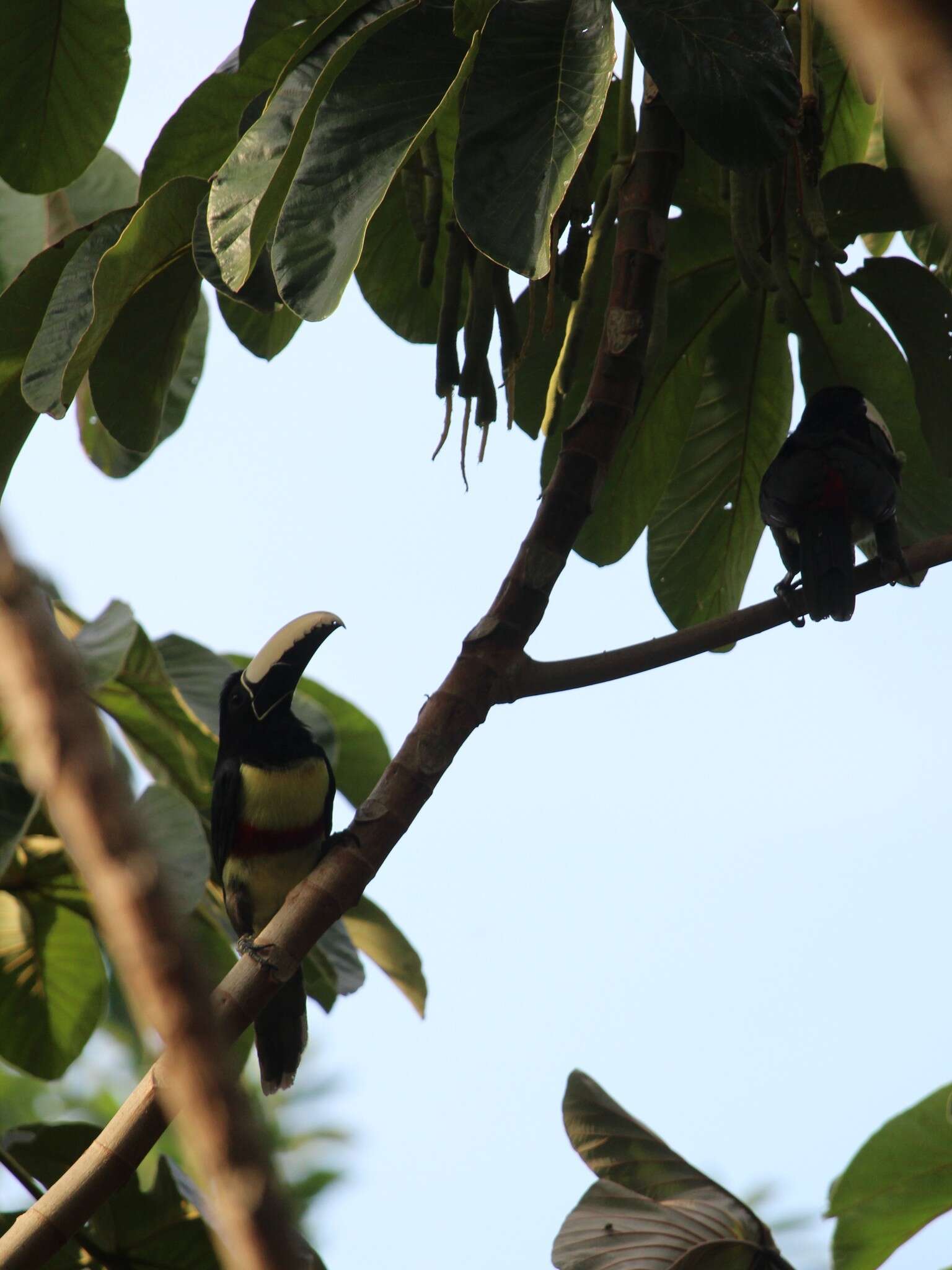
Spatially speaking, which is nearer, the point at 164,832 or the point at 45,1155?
the point at 45,1155

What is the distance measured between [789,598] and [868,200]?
2.77 feet

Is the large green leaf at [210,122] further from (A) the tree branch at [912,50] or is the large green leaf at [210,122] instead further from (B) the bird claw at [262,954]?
(A) the tree branch at [912,50]

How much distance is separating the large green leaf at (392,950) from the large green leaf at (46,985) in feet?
2.11

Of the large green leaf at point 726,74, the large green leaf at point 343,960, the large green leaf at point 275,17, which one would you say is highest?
the large green leaf at point 275,17

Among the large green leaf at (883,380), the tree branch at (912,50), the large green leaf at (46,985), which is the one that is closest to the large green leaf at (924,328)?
the large green leaf at (883,380)

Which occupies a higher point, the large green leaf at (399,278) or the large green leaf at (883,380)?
the large green leaf at (399,278)

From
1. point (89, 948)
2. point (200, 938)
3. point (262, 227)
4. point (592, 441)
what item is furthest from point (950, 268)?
point (89, 948)

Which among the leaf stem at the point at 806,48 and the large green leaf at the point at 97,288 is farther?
the leaf stem at the point at 806,48

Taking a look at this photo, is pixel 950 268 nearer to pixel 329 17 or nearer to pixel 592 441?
pixel 592 441

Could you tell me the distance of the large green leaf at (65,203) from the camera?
3469 mm

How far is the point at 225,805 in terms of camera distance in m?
3.04

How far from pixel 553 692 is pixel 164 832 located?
1119 millimetres

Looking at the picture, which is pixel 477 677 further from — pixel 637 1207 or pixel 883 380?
pixel 883 380

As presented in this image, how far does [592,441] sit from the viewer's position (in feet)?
7.37
